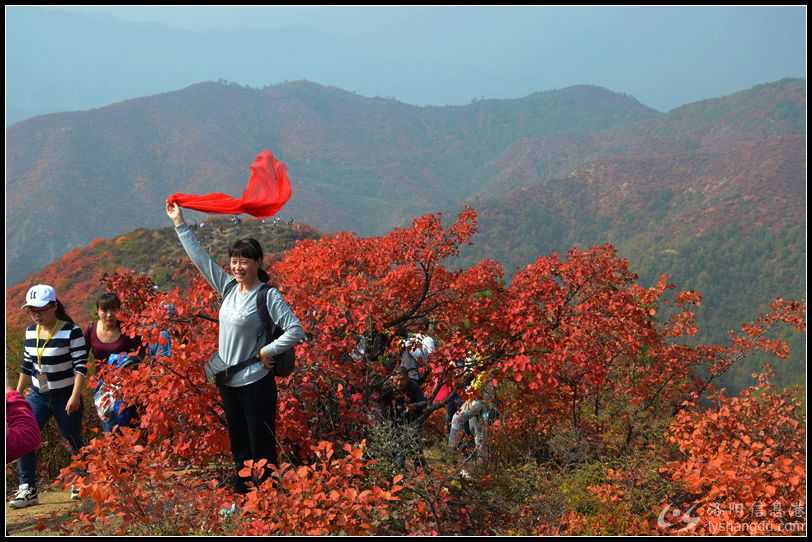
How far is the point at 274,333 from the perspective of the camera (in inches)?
175

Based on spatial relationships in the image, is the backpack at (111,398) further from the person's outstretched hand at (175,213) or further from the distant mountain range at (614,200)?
the distant mountain range at (614,200)

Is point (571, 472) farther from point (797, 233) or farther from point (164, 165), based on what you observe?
point (164, 165)

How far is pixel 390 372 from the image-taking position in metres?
5.88

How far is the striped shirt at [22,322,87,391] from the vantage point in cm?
555

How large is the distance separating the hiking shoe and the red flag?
8.44ft

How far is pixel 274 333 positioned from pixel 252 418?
1.75ft

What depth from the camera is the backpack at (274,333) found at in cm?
434

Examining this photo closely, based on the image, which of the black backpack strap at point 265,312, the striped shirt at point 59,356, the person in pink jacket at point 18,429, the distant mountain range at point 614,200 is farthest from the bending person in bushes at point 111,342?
the distant mountain range at point 614,200

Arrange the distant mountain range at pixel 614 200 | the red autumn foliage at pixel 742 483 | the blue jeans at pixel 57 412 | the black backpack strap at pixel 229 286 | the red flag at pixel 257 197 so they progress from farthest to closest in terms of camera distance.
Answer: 1. the distant mountain range at pixel 614 200
2. the blue jeans at pixel 57 412
3. the red flag at pixel 257 197
4. the black backpack strap at pixel 229 286
5. the red autumn foliage at pixel 742 483

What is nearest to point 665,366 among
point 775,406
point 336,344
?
point 775,406

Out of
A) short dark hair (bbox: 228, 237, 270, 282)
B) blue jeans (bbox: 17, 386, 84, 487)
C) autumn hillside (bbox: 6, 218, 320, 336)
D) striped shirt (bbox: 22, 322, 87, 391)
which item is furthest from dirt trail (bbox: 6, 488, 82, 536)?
autumn hillside (bbox: 6, 218, 320, 336)

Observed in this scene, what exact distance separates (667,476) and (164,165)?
20712cm

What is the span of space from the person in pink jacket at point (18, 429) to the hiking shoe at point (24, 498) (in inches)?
82.2

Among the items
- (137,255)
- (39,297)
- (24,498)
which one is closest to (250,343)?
(39,297)
